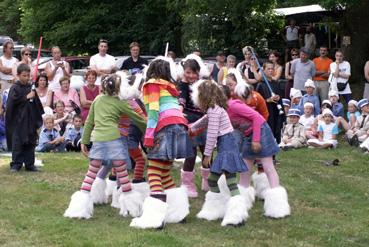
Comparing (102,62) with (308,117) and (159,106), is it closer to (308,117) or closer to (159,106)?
(308,117)

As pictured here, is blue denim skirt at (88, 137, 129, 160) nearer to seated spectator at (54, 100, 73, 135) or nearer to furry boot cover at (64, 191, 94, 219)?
furry boot cover at (64, 191, 94, 219)

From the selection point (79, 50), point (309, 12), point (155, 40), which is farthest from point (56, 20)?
point (309, 12)

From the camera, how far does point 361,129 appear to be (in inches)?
511

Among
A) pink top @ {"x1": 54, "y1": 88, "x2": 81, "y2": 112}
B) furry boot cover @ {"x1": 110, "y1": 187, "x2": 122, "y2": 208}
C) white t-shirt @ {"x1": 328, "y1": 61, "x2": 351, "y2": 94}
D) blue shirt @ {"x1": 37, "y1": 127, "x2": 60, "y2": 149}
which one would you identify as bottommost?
furry boot cover @ {"x1": 110, "y1": 187, "x2": 122, "y2": 208}

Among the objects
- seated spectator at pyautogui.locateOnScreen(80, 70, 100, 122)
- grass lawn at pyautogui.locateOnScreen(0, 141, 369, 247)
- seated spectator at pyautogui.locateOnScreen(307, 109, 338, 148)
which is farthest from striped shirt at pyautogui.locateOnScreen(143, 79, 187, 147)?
seated spectator at pyautogui.locateOnScreen(307, 109, 338, 148)

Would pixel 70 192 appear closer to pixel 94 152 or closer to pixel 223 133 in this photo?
pixel 94 152

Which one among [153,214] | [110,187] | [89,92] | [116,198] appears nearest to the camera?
[153,214]

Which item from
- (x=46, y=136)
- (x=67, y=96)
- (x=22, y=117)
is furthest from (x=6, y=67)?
(x=22, y=117)

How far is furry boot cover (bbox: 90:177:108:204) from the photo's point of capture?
7.73 metres

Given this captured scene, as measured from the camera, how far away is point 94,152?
711 cm

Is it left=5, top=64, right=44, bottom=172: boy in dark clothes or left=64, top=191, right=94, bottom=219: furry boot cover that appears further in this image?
left=5, top=64, right=44, bottom=172: boy in dark clothes

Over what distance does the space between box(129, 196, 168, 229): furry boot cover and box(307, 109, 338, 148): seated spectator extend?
22.1 feet

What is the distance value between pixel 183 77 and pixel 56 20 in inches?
884

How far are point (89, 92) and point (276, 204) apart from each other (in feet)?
18.0
